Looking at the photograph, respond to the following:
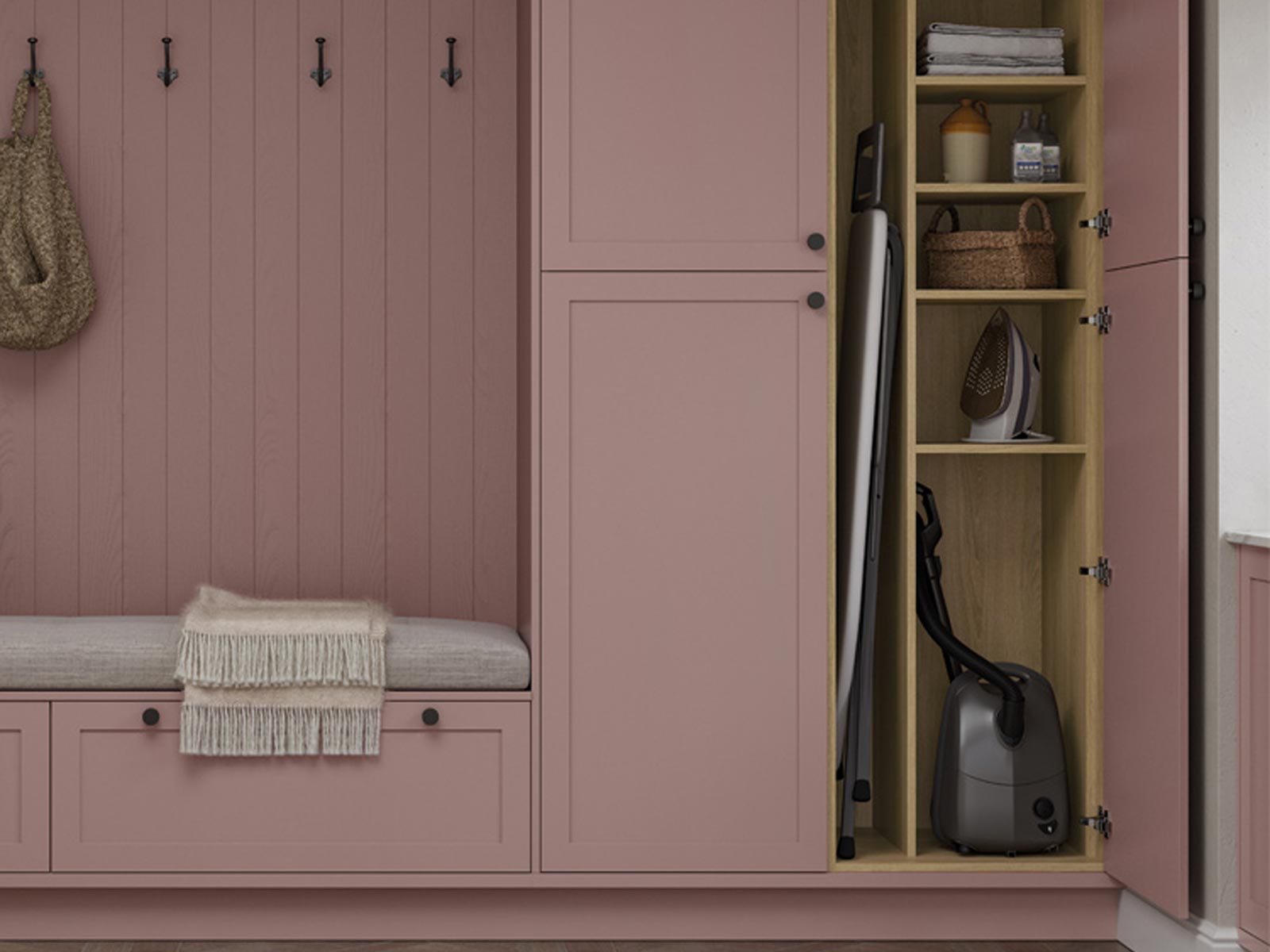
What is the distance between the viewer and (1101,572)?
3334 mm

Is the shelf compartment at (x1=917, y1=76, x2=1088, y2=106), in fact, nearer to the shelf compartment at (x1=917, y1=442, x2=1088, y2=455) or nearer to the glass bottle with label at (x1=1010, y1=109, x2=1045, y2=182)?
the glass bottle with label at (x1=1010, y1=109, x2=1045, y2=182)

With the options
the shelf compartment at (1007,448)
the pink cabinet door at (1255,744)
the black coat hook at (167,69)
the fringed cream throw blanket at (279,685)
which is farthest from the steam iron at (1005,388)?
the black coat hook at (167,69)

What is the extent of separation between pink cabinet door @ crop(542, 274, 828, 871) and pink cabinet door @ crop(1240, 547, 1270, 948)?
35.3 inches

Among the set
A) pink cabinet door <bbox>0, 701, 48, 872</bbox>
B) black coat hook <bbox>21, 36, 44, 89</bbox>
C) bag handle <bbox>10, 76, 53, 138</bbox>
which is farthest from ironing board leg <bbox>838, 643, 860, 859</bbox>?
black coat hook <bbox>21, 36, 44, 89</bbox>

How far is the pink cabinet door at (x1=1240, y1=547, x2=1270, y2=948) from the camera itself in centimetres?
283

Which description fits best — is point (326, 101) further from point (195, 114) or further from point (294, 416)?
point (294, 416)

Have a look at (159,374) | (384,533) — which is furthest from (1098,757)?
(159,374)

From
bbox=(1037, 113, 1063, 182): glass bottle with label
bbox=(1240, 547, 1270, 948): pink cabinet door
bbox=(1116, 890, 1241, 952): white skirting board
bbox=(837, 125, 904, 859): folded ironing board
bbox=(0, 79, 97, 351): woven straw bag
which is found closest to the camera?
bbox=(1240, 547, 1270, 948): pink cabinet door

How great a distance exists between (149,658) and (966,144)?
2.06 meters

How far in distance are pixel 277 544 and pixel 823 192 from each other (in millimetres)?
1546

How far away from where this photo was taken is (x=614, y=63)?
3.30m

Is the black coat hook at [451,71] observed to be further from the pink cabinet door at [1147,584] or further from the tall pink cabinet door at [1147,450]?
the pink cabinet door at [1147,584]

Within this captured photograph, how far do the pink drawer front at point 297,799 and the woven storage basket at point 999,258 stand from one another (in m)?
1.32

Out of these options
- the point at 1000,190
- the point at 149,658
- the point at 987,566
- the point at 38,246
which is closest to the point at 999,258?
the point at 1000,190
